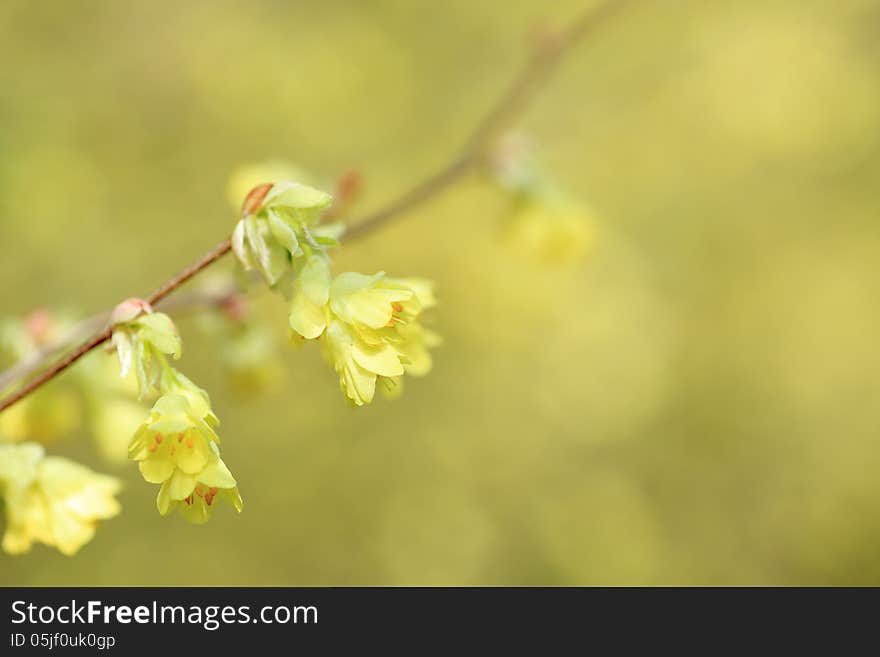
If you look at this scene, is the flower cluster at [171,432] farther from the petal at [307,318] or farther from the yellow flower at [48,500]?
the yellow flower at [48,500]

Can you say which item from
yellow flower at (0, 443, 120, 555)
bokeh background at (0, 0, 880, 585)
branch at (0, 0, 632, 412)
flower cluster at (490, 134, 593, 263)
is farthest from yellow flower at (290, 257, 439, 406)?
bokeh background at (0, 0, 880, 585)

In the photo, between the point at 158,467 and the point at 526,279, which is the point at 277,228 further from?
the point at 526,279

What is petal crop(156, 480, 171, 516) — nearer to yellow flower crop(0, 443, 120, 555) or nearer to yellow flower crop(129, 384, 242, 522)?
yellow flower crop(129, 384, 242, 522)

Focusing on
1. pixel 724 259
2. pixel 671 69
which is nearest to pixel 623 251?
pixel 724 259

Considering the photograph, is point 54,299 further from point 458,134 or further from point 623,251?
point 623,251

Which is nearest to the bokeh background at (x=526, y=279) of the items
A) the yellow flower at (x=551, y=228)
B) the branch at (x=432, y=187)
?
the yellow flower at (x=551, y=228)

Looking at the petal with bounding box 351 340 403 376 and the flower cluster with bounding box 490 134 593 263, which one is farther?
the flower cluster with bounding box 490 134 593 263
